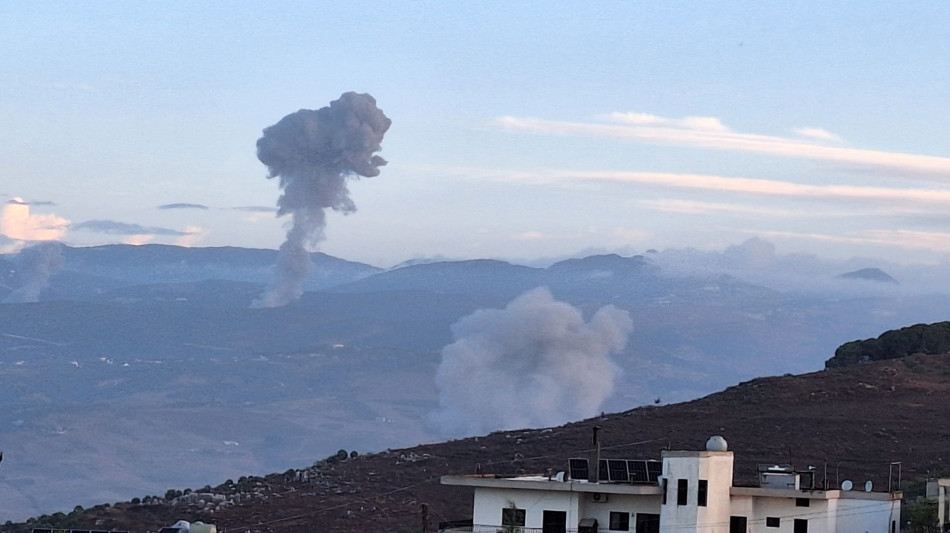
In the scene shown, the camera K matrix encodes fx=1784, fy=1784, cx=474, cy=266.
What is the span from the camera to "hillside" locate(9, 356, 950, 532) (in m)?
78.5

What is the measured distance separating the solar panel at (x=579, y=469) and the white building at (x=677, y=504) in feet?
2.06

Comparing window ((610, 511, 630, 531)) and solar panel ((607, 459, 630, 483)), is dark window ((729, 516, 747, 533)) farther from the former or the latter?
solar panel ((607, 459, 630, 483))

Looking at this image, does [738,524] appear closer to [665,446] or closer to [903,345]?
[665,446]

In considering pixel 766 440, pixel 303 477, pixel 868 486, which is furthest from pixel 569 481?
pixel 303 477

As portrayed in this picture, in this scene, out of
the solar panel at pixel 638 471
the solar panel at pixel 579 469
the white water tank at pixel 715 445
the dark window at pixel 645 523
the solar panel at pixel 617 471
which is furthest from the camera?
the solar panel at pixel 579 469

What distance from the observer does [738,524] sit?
4809cm

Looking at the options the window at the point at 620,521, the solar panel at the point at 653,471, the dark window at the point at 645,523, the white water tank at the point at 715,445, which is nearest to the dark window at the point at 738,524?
the white water tank at the point at 715,445

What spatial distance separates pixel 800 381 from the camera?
101438 millimetres

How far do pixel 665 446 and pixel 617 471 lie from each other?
37.4 meters

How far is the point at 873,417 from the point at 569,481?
143 ft

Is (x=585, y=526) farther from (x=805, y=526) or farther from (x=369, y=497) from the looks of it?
(x=369, y=497)

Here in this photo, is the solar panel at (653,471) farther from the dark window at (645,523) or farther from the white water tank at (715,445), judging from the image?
the white water tank at (715,445)

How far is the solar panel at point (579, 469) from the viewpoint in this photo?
166 feet

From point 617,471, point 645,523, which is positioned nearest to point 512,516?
point 617,471
